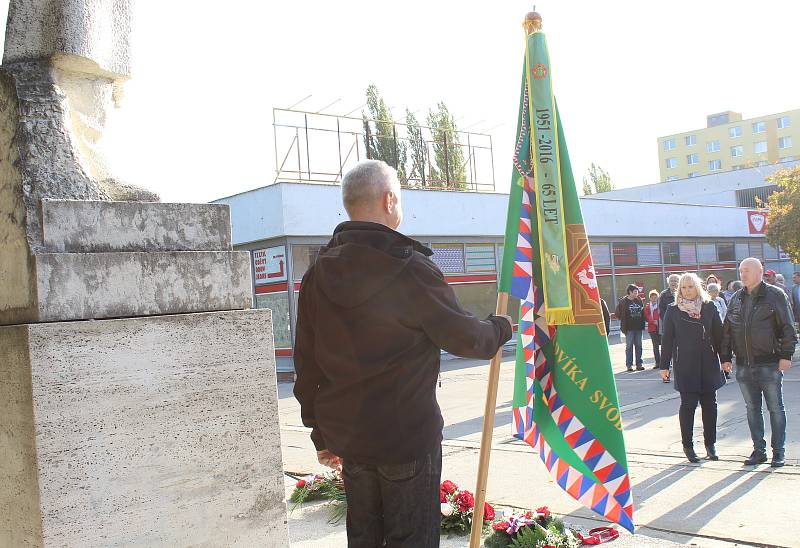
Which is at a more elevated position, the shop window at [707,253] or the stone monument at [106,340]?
the shop window at [707,253]

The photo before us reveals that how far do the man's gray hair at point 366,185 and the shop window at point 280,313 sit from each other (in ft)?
54.9

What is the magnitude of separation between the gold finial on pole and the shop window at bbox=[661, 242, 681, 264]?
28189mm

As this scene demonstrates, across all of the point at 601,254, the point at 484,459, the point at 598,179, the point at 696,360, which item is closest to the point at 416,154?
the point at 601,254

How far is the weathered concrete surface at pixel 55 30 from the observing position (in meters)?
2.98

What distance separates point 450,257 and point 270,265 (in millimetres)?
5829

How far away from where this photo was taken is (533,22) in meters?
3.89

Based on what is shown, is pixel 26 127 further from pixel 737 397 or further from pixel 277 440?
pixel 737 397

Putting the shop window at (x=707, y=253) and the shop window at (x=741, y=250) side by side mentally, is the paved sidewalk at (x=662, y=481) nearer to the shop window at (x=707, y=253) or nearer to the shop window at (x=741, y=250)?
the shop window at (x=707, y=253)

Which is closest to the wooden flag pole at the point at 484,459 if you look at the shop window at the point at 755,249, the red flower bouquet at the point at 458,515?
the red flower bouquet at the point at 458,515

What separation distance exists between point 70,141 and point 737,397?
403 inches

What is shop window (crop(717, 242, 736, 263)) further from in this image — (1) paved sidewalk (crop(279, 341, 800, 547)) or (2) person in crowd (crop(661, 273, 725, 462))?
(2) person in crowd (crop(661, 273, 725, 462))

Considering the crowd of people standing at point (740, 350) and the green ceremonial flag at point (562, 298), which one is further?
the crowd of people standing at point (740, 350)

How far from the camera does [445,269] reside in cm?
2244

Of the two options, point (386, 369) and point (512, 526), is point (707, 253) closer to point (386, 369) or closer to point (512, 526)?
point (512, 526)
